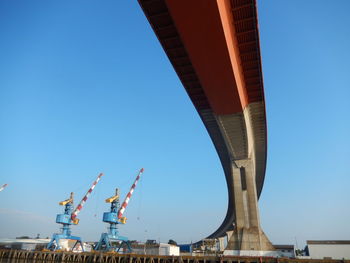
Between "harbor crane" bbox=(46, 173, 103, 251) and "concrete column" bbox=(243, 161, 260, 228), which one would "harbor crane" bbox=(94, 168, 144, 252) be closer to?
"harbor crane" bbox=(46, 173, 103, 251)

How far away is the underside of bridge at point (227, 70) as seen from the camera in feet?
61.9

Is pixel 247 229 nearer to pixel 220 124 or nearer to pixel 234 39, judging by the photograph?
pixel 220 124

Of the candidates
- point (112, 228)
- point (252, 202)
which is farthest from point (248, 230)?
point (112, 228)

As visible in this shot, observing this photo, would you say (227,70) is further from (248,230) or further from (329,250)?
(329,250)

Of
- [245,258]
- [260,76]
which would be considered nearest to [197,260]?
[245,258]

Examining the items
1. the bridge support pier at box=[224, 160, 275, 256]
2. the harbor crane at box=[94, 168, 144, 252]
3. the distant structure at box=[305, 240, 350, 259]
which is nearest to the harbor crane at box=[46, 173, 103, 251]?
the harbor crane at box=[94, 168, 144, 252]

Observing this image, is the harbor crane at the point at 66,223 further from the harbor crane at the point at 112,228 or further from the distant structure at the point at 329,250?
the distant structure at the point at 329,250

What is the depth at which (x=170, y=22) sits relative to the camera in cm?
2236

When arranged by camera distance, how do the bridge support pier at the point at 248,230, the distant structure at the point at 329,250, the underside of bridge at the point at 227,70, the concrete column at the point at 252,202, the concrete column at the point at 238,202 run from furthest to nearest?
the distant structure at the point at 329,250, the concrete column at the point at 238,202, the concrete column at the point at 252,202, the bridge support pier at the point at 248,230, the underside of bridge at the point at 227,70

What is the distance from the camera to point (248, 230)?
35094 millimetres

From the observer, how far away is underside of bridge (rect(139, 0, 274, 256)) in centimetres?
1886

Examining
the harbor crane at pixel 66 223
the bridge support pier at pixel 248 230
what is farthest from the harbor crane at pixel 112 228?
the bridge support pier at pixel 248 230

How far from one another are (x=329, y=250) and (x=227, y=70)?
37959 mm

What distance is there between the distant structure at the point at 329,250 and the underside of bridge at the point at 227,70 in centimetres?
1431
